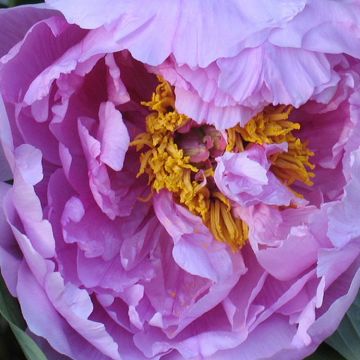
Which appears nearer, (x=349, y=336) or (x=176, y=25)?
(x=176, y=25)

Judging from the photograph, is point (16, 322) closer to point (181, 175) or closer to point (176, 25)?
point (181, 175)

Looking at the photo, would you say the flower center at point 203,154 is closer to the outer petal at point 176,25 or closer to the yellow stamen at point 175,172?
the yellow stamen at point 175,172

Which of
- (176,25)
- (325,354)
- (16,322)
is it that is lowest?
(325,354)

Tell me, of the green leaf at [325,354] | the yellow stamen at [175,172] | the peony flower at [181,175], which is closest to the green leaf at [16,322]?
the peony flower at [181,175]

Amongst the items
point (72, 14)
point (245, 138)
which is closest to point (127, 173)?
point (245, 138)

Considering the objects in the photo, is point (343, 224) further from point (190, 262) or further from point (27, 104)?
point (27, 104)

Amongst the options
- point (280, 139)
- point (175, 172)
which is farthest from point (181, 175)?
point (280, 139)
